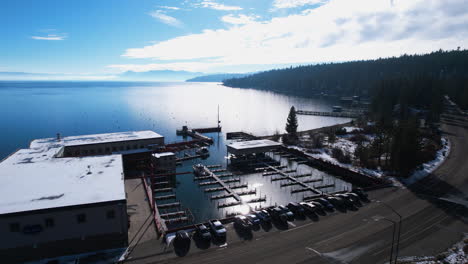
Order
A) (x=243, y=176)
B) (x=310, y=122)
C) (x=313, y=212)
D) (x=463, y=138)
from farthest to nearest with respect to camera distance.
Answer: (x=310, y=122) < (x=463, y=138) < (x=243, y=176) < (x=313, y=212)

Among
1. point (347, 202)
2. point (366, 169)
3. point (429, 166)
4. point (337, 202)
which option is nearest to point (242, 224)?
point (337, 202)

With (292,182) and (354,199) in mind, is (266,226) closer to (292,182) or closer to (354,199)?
(354,199)

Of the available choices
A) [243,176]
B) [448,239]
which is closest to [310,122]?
[243,176]

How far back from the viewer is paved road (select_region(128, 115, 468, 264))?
78.0ft

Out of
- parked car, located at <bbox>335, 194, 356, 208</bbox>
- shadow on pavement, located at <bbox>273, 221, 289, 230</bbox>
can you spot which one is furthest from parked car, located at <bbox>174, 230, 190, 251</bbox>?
parked car, located at <bbox>335, 194, 356, 208</bbox>

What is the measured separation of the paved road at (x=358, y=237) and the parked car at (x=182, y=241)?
3.52ft

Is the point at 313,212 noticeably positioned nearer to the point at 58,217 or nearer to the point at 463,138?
the point at 58,217

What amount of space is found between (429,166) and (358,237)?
3183 centimetres

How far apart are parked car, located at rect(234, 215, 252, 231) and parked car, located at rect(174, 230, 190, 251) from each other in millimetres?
5390

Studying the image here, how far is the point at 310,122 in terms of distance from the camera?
12050 centimetres

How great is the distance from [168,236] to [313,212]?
1643 centimetres

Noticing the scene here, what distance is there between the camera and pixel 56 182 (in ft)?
96.3

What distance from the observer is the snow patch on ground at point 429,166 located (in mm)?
42991

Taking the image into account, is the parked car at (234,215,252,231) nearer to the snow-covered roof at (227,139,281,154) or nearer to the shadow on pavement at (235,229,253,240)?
the shadow on pavement at (235,229,253,240)
